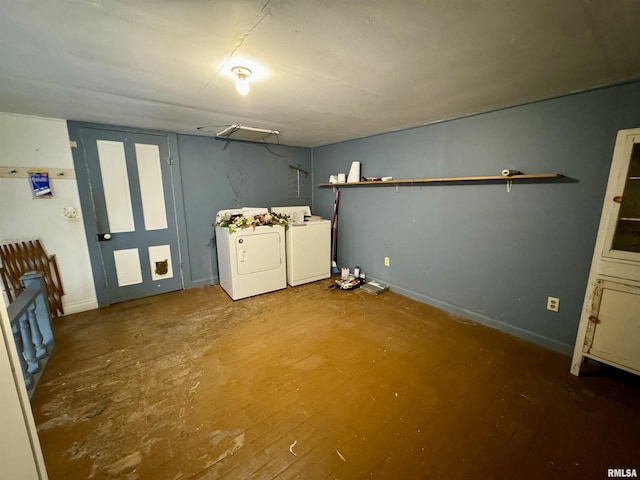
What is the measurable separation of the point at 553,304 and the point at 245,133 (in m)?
3.80

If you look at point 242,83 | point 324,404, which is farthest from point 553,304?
point 242,83

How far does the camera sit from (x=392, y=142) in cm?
337

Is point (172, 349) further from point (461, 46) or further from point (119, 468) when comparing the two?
point (461, 46)

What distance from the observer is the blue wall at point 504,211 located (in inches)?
79.7

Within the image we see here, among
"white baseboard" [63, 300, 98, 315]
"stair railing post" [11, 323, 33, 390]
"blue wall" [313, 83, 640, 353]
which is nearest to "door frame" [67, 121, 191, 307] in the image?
"white baseboard" [63, 300, 98, 315]

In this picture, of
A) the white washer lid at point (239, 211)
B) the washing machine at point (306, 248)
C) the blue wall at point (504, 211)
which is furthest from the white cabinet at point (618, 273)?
the white washer lid at point (239, 211)

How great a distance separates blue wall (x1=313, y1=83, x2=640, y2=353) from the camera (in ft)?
6.64

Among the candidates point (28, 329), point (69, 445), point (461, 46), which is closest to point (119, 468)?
point (69, 445)

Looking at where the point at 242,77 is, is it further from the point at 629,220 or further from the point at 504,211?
the point at 629,220

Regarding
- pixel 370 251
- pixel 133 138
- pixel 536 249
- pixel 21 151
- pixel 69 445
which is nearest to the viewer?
pixel 69 445

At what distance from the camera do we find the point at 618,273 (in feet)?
5.76

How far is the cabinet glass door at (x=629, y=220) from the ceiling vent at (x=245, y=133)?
10.8ft

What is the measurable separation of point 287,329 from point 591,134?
307 cm

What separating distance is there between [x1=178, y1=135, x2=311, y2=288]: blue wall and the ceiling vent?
282 millimetres
